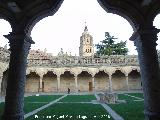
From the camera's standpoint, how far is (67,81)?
121 ft

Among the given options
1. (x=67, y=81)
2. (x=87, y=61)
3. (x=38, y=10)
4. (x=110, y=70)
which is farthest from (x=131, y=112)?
(x=67, y=81)

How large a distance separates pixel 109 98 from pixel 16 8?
42.2 feet

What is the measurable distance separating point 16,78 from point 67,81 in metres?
31.7

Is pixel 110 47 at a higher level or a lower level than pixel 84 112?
higher

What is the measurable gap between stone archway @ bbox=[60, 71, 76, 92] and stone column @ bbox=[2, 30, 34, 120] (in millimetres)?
31164

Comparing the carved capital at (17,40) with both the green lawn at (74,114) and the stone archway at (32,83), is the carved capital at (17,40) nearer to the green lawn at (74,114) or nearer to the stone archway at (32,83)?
the green lawn at (74,114)

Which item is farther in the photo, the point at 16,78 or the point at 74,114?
the point at 74,114

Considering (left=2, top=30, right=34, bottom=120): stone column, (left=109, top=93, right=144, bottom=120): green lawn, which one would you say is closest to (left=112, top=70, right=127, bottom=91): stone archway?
(left=109, top=93, right=144, bottom=120): green lawn

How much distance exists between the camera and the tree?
1882 inches

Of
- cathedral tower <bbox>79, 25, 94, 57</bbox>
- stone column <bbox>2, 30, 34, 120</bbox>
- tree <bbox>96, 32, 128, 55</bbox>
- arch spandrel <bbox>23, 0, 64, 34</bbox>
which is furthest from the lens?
cathedral tower <bbox>79, 25, 94, 57</bbox>

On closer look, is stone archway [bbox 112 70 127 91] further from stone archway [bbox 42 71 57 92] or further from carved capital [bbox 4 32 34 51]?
carved capital [bbox 4 32 34 51]

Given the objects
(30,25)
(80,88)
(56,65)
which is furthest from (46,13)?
(80,88)

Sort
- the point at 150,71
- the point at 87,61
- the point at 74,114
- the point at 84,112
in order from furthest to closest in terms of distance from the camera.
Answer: the point at 87,61 → the point at 84,112 → the point at 74,114 → the point at 150,71

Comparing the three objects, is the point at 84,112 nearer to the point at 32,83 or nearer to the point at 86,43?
the point at 32,83
